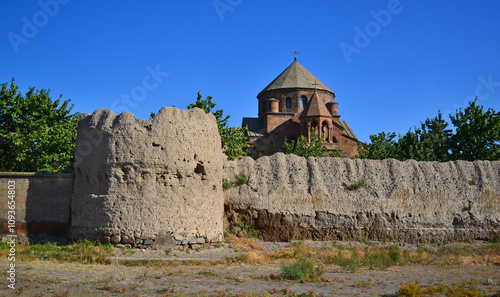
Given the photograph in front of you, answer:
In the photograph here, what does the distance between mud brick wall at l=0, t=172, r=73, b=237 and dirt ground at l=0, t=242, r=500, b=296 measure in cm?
196

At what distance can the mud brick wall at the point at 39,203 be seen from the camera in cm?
1160

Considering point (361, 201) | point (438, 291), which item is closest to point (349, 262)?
point (438, 291)

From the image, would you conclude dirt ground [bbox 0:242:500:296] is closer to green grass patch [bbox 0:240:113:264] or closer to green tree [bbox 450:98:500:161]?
green grass patch [bbox 0:240:113:264]

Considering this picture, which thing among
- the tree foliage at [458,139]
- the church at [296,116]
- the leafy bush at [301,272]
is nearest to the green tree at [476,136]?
the tree foliage at [458,139]

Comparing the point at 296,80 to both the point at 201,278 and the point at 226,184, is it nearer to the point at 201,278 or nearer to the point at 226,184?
the point at 226,184

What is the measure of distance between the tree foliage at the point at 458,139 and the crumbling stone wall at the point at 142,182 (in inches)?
517

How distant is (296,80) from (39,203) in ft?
93.3

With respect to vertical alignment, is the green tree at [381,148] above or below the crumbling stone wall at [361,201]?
above

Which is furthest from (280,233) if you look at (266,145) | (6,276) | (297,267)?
(266,145)

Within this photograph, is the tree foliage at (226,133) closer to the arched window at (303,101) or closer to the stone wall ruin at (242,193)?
the stone wall ruin at (242,193)

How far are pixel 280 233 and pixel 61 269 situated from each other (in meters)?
5.61

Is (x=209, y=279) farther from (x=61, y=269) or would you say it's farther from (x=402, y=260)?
(x=402, y=260)

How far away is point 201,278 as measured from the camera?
8.51 m

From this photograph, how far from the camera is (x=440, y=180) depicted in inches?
538
